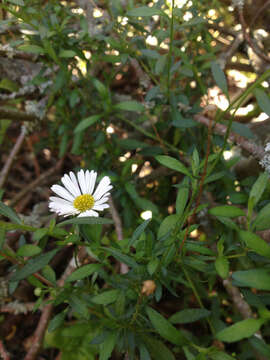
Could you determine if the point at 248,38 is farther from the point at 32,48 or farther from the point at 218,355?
the point at 218,355

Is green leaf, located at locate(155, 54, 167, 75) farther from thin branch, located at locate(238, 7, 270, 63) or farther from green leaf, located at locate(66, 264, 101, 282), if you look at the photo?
green leaf, located at locate(66, 264, 101, 282)

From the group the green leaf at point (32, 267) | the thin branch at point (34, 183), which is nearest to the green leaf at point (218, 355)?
the green leaf at point (32, 267)

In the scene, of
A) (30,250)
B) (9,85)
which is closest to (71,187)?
(30,250)

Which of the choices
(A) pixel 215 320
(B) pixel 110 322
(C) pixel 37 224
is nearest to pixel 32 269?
(B) pixel 110 322

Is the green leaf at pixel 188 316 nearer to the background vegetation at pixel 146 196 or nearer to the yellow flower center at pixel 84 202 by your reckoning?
the background vegetation at pixel 146 196

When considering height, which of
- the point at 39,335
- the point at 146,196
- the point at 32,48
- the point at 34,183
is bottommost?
the point at 39,335

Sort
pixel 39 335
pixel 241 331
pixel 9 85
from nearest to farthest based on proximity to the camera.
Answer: pixel 241 331 → pixel 39 335 → pixel 9 85
